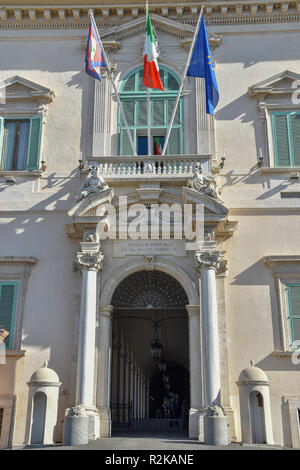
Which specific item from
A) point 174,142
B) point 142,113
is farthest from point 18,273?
point 142,113

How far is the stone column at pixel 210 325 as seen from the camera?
1224 centimetres

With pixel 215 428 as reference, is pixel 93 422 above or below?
above

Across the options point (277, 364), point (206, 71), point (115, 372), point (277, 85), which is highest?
point (277, 85)

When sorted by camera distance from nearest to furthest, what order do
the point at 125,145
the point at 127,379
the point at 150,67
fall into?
the point at 150,67 → the point at 125,145 → the point at 127,379

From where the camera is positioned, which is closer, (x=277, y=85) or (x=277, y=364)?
(x=277, y=364)

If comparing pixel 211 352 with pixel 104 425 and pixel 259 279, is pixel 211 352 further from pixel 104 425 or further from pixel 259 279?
pixel 104 425

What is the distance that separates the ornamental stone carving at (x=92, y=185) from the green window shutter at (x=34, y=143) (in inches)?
85.2

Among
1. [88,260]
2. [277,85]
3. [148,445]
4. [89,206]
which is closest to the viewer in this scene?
[148,445]

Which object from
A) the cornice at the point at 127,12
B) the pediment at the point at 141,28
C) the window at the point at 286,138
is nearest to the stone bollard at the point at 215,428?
the window at the point at 286,138

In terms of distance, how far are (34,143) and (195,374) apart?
27.1ft

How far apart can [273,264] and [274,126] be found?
441 centimetres

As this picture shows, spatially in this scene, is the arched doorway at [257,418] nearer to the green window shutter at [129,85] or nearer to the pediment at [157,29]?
the green window shutter at [129,85]

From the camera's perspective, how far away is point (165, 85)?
53.9 ft

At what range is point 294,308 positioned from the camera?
13625mm
